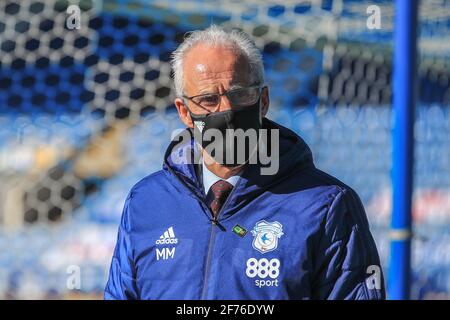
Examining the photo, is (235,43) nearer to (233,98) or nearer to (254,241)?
(233,98)

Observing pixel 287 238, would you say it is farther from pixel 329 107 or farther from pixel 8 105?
pixel 8 105

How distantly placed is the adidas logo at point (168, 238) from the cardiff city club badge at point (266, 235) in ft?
0.66

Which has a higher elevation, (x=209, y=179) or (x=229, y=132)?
(x=229, y=132)

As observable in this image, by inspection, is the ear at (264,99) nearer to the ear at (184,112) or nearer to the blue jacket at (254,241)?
the blue jacket at (254,241)

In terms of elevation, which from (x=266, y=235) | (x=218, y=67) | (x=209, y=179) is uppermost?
(x=218, y=67)

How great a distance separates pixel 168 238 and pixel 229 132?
304 millimetres

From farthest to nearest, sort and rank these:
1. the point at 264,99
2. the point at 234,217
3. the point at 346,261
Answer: the point at 264,99
the point at 234,217
the point at 346,261

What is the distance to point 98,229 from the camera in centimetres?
473

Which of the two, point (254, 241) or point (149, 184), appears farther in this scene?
point (149, 184)

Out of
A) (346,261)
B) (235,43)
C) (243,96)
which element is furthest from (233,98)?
(346,261)

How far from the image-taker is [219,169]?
203cm

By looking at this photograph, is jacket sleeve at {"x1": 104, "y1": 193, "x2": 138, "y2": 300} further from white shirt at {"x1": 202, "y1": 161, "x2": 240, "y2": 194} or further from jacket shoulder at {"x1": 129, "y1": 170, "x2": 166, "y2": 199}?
white shirt at {"x1": 202, "y1": 161, "x2": 240, "y2": 194}

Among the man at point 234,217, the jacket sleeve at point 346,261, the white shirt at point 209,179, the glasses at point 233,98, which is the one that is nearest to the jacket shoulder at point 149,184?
the man at point 234,217
